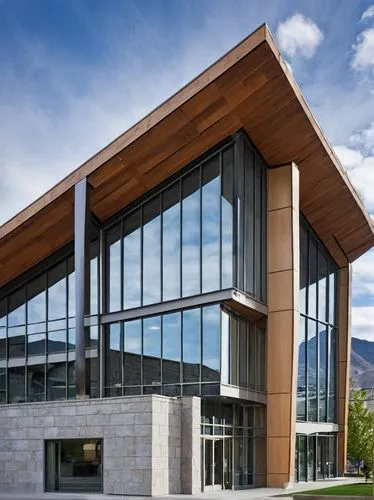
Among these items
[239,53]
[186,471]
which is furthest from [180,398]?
[239,53]

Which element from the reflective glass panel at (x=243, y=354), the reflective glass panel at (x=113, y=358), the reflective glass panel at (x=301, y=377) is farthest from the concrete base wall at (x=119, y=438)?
the reflective glass panel at (x=301, y=377)

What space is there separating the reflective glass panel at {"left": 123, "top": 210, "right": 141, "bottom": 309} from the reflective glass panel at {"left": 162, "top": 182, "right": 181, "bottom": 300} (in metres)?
1.26

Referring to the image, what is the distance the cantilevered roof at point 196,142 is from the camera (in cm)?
2670

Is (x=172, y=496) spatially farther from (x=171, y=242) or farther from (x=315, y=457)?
(x=315, y=457)

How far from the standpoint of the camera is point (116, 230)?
32.1 metres

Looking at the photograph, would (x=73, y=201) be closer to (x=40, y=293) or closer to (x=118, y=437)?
(x=40, y=293)

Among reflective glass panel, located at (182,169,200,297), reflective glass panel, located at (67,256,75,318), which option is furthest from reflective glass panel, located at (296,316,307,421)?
reflective glass panel, located at (67,256,75,318)

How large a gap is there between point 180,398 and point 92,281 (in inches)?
291

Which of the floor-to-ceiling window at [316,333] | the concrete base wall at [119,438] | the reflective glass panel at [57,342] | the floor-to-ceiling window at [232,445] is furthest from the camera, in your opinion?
the floor-to-ceiling window at [316,333]

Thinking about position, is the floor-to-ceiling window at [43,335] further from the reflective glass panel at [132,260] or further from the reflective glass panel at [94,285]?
the reflective glass panel at [132,260]

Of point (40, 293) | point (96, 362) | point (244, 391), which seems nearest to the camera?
point (244, 391)

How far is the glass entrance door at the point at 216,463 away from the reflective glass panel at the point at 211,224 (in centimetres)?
587

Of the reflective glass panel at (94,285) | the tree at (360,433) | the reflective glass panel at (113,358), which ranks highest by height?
the reflective glass panel at (94,285)

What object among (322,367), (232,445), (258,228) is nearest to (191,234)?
(258,228)
